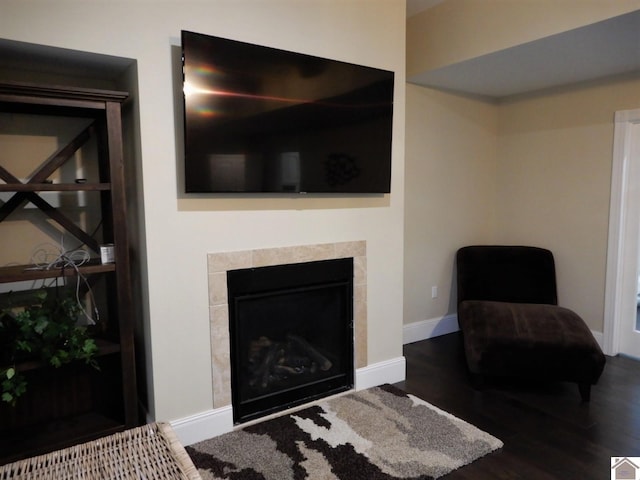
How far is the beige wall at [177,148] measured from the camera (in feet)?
6.21

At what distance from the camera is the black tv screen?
203 cm

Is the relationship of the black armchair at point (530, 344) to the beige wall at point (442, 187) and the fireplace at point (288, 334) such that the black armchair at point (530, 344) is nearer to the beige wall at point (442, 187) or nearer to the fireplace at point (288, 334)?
the beige wall at point (442, 187)

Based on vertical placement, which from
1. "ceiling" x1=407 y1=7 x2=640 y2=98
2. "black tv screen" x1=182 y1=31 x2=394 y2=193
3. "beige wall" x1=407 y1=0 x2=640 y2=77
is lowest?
"black tv screen" x1=182 y1=31 x2=394 y2=193

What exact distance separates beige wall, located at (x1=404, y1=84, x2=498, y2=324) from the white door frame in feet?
3.48

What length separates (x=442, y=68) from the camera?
10.2 feet

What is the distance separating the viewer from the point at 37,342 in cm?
188

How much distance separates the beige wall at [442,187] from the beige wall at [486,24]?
405 mm

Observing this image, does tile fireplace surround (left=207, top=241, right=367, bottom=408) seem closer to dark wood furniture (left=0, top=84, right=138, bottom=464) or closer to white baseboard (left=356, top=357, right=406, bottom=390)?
dark wood furniture (left=0, top=84, right=138, bottom=464)

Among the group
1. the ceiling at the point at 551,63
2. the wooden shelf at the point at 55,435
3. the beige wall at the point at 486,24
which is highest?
the beige wall at the point at 486,24

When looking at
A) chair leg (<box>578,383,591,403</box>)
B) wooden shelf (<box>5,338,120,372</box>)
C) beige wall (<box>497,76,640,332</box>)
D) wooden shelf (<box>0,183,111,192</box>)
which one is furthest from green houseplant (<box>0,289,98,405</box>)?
beige wall (<box>497,76,640,332</box>)

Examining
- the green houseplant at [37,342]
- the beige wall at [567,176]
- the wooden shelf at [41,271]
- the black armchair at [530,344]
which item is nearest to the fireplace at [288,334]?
the wooden shelf at [41,271]

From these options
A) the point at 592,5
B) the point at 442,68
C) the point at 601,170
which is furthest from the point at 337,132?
the point at 601,170

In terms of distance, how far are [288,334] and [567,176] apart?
8.86 feet

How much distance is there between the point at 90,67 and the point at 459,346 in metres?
3.29
